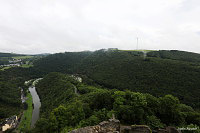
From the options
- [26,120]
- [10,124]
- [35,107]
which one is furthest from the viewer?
[35,107]

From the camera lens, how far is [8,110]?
50.3 m

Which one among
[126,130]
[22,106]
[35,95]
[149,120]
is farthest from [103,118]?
[35,95]

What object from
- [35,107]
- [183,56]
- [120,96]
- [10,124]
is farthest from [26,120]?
[183,56]

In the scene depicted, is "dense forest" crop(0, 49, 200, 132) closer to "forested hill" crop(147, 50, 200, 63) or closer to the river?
the river

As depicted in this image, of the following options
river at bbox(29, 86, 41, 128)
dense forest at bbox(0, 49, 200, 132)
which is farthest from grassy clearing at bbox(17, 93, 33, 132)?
dense forest at bbox(0, 49, 200, 132)

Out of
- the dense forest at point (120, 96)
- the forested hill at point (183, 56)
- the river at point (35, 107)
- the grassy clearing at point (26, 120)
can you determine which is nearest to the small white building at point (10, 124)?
the grassy clearing at point (26, 120)

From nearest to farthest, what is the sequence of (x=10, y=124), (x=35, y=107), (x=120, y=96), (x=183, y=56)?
1. (x=120, y=96)
2. (x=10, y=124)
3. (x=35, y=107)
4. (x=183, y=56)

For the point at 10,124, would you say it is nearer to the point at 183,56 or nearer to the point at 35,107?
the point at 35,107

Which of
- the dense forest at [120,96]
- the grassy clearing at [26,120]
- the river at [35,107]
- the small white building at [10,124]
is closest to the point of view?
the dense forest at [120,96]

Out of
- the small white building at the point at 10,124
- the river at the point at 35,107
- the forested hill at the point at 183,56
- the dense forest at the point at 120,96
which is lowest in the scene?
the river at the point at 35,107

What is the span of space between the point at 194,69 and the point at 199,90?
65.5 feet

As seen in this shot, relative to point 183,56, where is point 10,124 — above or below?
below

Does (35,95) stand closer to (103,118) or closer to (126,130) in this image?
(103,118)

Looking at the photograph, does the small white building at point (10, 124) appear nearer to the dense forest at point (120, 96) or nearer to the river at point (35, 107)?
the river at point (35, 107)
